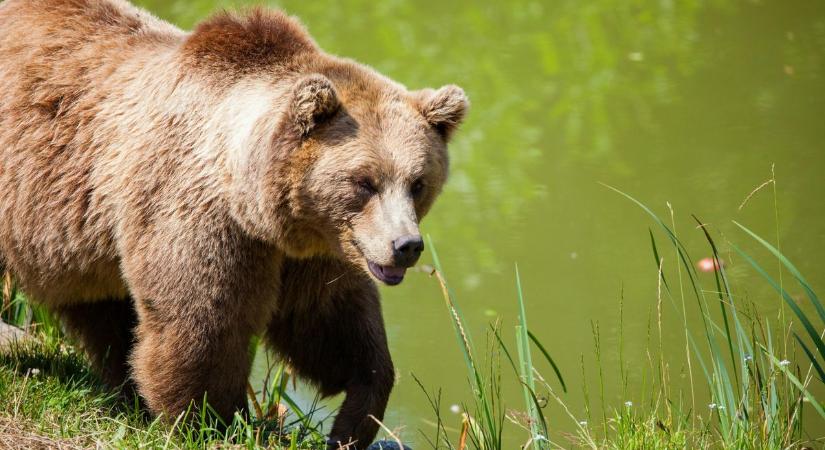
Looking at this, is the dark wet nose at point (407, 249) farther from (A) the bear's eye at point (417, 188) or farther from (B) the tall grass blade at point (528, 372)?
(B) the tall grass blade at point (528, 372)

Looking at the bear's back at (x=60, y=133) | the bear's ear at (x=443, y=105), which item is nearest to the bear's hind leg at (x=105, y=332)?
the bear's back at (x=60, y=133)

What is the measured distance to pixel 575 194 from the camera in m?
9.88

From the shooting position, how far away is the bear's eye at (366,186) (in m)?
4.60

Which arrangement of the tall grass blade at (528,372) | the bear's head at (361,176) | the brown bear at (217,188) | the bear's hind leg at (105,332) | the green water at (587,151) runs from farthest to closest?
the green water at (587,151) → the bear's hind leg at (105,332) → the brown bear at (217,188) → the bear's head at (361,176) → the tall grass blade at (528,372)

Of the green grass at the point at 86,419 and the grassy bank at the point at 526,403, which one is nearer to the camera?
the grassy bank at the point at 526,403

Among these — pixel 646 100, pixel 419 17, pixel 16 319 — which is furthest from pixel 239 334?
pixel 419 17

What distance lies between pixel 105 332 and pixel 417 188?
2202mm

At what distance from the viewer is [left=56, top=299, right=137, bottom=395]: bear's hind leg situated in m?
5.82

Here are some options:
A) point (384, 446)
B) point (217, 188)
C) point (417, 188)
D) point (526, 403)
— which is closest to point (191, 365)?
point (217, 188)

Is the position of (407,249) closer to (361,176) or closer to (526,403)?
(361,176)

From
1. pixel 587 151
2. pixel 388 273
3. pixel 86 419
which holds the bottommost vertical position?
pixel 86 419

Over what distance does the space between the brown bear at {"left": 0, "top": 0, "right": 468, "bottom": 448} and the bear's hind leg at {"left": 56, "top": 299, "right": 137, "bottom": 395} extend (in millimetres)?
108

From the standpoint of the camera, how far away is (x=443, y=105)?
4895 mm

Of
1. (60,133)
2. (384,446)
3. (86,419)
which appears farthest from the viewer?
(384,446)
